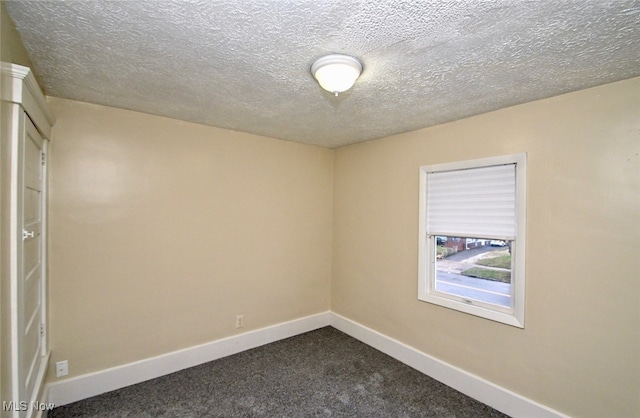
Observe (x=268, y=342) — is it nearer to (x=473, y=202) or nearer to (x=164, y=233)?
(x=164, y=233)

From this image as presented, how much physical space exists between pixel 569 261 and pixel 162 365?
3492 mm

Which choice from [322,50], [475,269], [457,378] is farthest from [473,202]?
[322,50]

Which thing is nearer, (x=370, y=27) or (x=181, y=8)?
(x=181, y=8)

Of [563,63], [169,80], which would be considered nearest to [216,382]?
[169,80]

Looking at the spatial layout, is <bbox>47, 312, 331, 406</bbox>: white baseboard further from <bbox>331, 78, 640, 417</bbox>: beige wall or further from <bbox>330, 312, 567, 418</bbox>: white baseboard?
<bbox>331, 78, 640, 417</bbox>: beige wall

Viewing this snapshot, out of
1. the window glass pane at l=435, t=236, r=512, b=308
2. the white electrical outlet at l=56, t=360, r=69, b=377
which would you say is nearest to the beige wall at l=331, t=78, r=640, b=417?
the window glass pane at l=435, t=236, r=512, b=308

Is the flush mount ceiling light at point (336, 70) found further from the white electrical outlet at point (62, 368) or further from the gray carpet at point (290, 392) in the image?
the white electrical outlet at point (62, 368)

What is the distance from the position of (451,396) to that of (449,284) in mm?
946

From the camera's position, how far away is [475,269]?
2.64 metres

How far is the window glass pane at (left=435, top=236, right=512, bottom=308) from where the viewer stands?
2432 millimetres

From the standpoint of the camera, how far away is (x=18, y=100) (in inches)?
54.2

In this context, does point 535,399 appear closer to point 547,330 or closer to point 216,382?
point 547,330

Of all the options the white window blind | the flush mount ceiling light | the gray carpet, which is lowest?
the gray carpet

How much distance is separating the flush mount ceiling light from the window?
1.51 m
